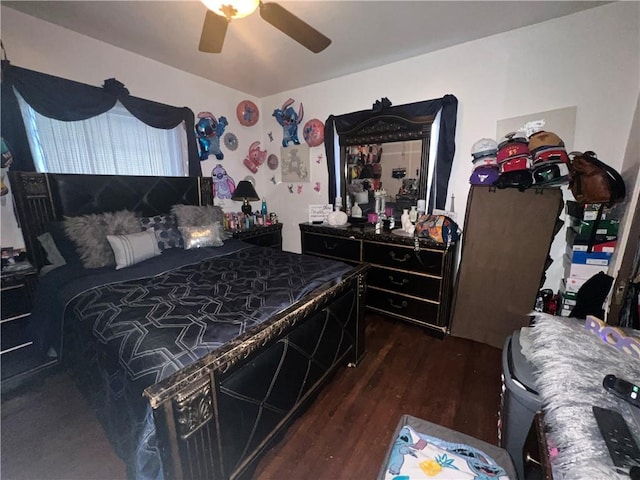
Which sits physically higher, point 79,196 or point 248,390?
point 79,196

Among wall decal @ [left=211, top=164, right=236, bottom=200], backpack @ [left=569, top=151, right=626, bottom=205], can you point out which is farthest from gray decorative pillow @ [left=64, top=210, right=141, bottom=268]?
backpack @ [left=569, top=151, right=626, bottom=205]

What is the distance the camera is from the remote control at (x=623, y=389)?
2.54 ft

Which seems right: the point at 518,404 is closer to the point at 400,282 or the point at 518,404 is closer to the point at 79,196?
the point at 400,282

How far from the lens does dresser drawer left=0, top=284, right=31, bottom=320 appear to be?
1711mm

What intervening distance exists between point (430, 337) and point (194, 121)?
3302mm

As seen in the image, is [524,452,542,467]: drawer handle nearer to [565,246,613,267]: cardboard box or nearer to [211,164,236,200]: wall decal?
[565,246,613,267]: cardboard box

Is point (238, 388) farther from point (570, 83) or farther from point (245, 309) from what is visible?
point (570, 83)

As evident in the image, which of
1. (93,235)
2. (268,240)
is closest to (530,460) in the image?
(93,235)

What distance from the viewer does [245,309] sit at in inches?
52.2

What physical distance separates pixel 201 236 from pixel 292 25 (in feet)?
5.71

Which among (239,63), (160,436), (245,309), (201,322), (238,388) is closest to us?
(160,436)

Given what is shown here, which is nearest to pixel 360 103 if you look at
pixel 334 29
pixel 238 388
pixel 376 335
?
pixel 334 29

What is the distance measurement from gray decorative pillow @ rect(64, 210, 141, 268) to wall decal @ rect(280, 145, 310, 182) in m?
2.02

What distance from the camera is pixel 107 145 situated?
2.36 meters
